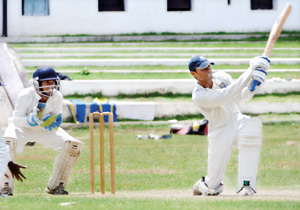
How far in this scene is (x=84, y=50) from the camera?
2353 cm

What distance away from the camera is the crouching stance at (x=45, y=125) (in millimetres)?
9172

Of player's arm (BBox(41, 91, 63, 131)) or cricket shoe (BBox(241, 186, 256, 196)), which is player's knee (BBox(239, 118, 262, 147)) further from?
player's arm (BBox(41, 91, 63, 131))

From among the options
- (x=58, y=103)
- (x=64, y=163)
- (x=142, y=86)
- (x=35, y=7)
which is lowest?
(x=64, y=163)

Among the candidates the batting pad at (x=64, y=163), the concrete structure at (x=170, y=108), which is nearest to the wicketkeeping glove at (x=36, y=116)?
the batting pad at (x=64, y=163)

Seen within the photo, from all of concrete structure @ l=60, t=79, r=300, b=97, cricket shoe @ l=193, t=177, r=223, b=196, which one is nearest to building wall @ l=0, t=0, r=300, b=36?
concrete structure @ l=60, t=79, r=300, b=97

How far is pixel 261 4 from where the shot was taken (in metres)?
27.1

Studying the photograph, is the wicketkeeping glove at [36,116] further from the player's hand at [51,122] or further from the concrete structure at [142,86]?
the concrete structure at [142,86]

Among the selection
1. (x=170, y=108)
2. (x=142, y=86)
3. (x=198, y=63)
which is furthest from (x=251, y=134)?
(x=142, y=86)

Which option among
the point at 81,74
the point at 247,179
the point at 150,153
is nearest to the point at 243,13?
the point at 81,74

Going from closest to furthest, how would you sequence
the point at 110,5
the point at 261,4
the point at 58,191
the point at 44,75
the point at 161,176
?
the point at 58,191, the point at 44,75, the point at 161,176, the point at 110,5, the point at 261,4

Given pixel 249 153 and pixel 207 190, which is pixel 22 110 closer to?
pixel 207 190

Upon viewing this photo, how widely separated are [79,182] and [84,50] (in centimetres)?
1327

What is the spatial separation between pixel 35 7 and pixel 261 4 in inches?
308

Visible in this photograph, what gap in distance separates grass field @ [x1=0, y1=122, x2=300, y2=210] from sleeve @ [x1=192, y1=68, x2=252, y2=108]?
3.34 feet
